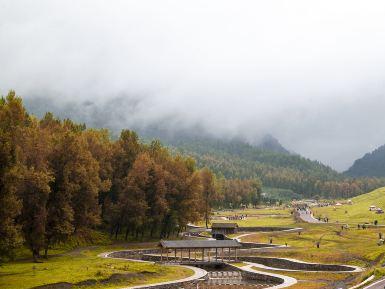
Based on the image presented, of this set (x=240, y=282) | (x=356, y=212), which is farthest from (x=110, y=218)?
(x=356, y=212)

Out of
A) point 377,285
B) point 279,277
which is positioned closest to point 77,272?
point 279,277

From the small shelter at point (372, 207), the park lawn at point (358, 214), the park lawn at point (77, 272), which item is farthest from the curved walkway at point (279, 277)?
the small shelter at point (372, 207)

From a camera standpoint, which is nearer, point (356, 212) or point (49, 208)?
point (49, 208)

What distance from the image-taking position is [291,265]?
82312 mm

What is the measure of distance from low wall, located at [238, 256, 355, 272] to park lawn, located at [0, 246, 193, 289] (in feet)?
57.2

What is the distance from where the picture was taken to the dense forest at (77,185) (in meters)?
61.3

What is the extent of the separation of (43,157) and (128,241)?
4213cm

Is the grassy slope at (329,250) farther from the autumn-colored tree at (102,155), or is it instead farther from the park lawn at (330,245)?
the autumn-colored tree at (102,155)

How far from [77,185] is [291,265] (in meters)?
39.4

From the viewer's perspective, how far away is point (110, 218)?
114812 mm

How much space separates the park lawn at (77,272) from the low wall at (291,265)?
17.4 m

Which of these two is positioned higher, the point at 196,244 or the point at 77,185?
the point at 77,185

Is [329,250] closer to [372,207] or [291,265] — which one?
[291,265]

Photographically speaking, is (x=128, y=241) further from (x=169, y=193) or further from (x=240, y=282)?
(x=240, y=282)
